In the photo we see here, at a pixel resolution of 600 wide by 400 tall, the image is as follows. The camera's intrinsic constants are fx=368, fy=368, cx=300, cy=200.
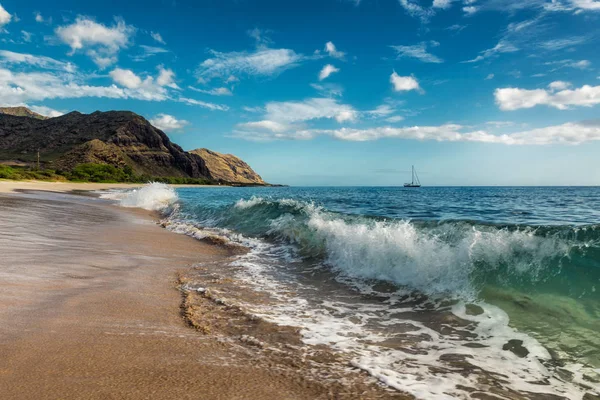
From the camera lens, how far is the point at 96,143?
5787 inches

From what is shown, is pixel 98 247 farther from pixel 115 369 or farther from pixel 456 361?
pixel 456 361

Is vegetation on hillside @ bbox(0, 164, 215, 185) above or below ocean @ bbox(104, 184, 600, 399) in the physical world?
above

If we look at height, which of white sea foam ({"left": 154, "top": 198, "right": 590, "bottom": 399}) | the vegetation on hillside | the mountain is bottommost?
white sea foam ({"left": 154, "top": 198, "right": 590, "bottom": 399})

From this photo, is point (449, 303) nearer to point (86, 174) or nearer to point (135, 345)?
point (135, 345)

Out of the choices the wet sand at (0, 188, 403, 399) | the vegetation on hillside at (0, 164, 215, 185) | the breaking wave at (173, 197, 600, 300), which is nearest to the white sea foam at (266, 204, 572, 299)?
the breaking wave at (173, 197, 600, 300)

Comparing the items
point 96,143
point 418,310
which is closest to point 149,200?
point 418,310

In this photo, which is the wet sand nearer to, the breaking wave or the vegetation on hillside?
the breaking wave

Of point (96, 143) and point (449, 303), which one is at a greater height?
point (96, 143)

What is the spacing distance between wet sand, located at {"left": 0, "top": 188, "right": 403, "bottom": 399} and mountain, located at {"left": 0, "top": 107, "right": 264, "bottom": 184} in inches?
5752

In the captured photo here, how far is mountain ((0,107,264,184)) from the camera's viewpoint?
468 feet

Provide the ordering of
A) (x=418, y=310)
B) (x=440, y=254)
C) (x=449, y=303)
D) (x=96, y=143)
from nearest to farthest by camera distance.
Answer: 1. (x=418, y=310)
2. (x=449, y=303)
3. (x=440, y=254)
4. (x=96, y=143)

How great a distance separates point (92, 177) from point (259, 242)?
96.5 m

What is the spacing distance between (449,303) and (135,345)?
15.9 ft

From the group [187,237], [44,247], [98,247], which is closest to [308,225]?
[187,237]
